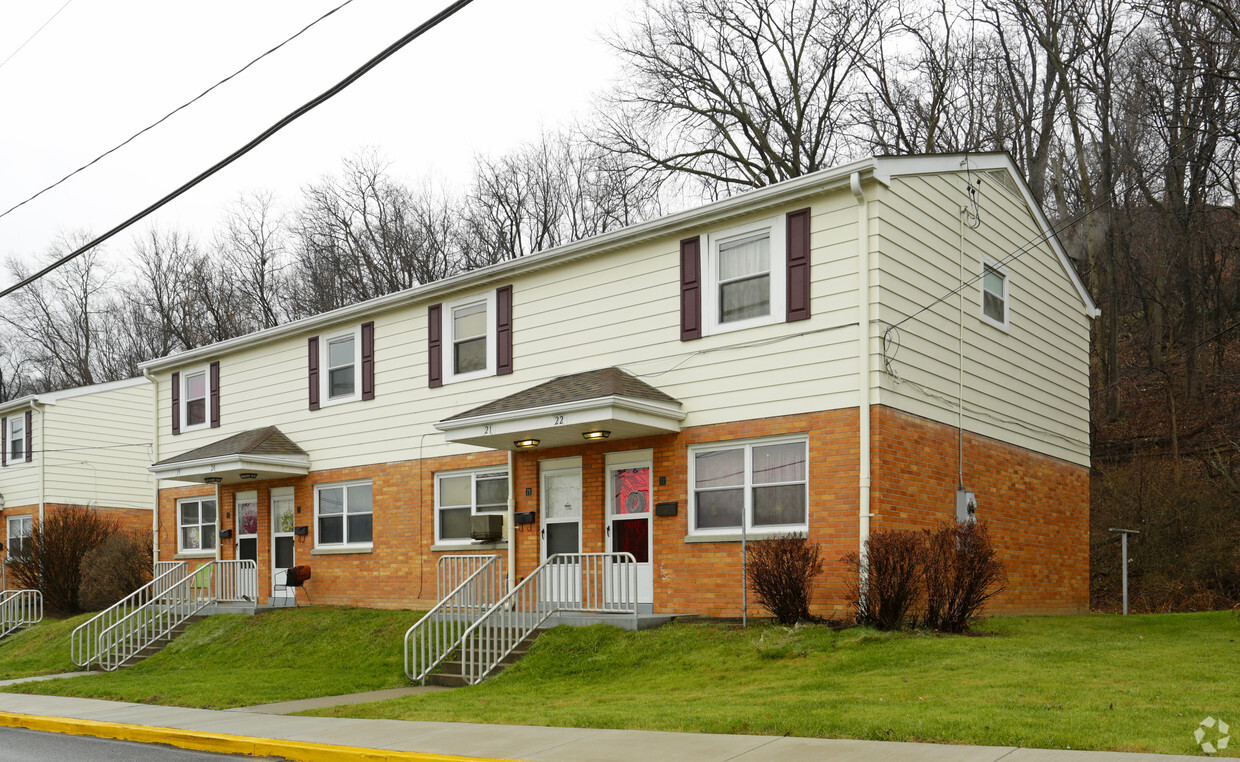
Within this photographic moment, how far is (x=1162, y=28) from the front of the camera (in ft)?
81.6

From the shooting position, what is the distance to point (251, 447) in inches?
872

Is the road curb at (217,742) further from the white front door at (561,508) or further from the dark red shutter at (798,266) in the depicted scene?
the dark red shutter at (798,266)

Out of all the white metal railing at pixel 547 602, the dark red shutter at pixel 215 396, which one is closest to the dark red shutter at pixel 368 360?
the dark red shutter at pixel 215 396

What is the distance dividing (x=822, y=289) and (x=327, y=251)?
34.3m

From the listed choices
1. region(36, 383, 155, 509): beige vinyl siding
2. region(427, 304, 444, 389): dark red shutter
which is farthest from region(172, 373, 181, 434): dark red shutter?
region(427, 304, 444, 389): dark red shutter

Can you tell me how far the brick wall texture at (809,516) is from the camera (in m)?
14.5

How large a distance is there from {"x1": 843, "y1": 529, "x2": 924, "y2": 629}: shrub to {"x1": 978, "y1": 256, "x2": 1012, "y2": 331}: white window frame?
529 centimetres

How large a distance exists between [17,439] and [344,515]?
18.2 meters

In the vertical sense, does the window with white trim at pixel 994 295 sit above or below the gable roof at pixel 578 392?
above

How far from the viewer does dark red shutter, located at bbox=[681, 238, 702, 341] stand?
53.5 feet

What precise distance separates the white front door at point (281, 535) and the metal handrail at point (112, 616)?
1802 mm

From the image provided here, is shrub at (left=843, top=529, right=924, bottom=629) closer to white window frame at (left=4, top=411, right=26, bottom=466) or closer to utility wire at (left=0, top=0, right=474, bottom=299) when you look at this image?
utility wire at (left=0, top=0, right=474, bottom=299)

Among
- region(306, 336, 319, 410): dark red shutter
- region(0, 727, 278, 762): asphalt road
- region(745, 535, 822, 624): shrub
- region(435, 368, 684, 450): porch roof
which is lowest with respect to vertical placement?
region(0, 727, 278, 762): asphalt road

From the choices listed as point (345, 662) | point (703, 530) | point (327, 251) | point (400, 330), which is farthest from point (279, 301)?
point (703, 530)
